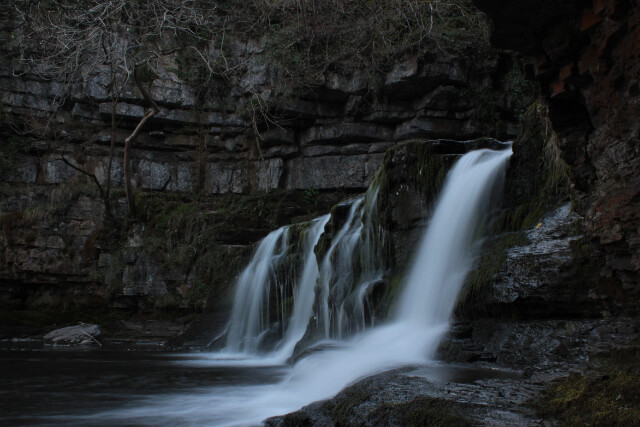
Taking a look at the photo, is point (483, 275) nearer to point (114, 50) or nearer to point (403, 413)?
point (403, 413)

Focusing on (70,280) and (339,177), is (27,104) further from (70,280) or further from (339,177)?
(339,177)

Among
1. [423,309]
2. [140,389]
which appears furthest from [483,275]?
[140,389]

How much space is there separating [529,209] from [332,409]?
406 cm

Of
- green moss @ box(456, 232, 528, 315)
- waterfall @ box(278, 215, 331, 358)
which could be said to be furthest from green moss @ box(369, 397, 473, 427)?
waterfall @ box(278, 215, 331, 358)

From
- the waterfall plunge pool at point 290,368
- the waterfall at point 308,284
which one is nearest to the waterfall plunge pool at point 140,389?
the waterfall plunge pool at point 290,368

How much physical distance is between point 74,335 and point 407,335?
9759 mm

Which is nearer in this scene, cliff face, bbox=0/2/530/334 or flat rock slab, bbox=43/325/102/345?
flat rock slab, bbox=43/325/102/345

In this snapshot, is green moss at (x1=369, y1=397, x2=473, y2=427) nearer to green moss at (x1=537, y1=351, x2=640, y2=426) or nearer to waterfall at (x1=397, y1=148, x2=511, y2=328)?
green moss at (x1=537, y1=351, x2=640, y2=426)

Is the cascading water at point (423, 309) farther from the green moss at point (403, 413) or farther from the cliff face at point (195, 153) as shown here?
the cliff face at point (195, 153)

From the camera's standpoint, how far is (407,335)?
627cm

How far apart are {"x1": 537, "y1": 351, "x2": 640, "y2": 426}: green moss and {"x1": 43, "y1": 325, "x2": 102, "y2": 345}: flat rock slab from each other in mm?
11812

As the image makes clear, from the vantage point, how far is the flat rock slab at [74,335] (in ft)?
40.2

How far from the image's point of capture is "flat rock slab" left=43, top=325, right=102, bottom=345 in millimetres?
12250

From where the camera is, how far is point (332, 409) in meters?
3.60
